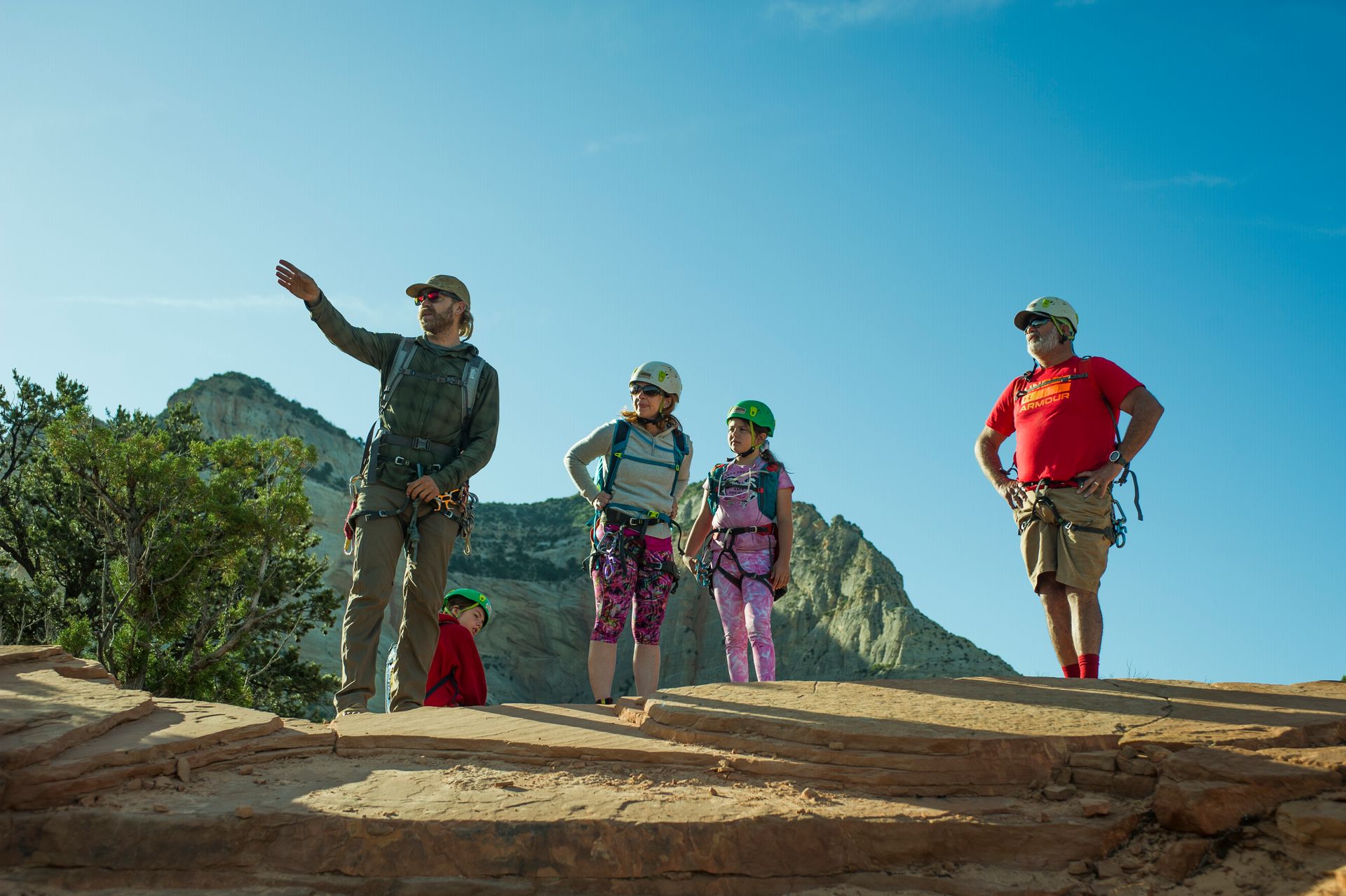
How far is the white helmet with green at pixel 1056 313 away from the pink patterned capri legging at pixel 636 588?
2.42 meters

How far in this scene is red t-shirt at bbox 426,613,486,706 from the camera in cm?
570

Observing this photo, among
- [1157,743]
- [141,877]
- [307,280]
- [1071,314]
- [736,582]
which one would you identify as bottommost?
[141,877]

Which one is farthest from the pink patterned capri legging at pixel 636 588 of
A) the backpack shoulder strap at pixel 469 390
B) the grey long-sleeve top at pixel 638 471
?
the backpack shoulder strap at pixel 469 390

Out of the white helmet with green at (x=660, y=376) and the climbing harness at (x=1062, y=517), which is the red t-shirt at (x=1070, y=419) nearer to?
the climbing harness at (x=1062, y=517)

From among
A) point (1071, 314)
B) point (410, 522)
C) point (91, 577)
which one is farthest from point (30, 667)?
point (91, 577)

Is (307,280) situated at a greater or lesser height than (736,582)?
greater

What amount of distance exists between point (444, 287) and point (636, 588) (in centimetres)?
197

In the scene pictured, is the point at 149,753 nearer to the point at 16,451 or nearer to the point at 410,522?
the point at 410,522

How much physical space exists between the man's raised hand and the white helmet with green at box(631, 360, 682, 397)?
1.82 metres

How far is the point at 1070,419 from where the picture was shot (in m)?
5.46

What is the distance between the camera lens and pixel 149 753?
3.57m

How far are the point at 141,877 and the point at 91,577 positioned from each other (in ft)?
43.6

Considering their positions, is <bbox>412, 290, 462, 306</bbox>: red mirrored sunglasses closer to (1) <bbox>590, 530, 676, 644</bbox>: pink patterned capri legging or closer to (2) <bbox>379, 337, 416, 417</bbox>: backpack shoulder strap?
(2) <bbox>379, 337, 416, 417</bbox>: backpack shoulder strap

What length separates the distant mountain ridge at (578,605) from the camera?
28.9 m
